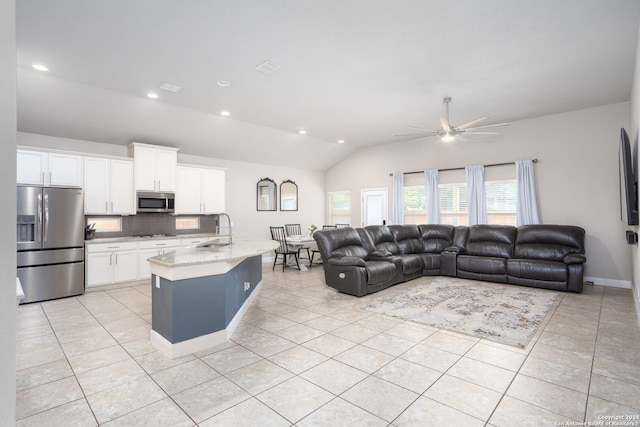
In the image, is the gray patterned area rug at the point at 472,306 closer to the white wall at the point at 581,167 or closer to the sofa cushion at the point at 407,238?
the sofa cushion at the point at 407,238

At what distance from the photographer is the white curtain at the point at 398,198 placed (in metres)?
8.17

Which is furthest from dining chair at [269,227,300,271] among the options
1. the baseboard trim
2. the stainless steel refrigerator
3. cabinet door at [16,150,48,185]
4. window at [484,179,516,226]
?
the baseboard trim

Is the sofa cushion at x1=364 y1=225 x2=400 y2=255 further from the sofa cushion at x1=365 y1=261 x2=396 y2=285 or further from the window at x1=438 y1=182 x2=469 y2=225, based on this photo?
the window at x1=438 y1=182 x2=469 y2=225

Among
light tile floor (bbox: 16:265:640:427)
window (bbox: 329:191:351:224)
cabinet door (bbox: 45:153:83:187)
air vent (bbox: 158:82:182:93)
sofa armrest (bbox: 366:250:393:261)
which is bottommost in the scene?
light tile floor (bbox: 16:265:640:427)

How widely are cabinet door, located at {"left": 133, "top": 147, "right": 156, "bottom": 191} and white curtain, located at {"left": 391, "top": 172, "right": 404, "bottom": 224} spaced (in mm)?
5559

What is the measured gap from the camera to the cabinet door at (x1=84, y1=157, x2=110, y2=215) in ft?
17.7

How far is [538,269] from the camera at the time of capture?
209 inches

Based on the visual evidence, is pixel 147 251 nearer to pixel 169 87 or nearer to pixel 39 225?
pixel 39 225

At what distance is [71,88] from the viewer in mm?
4543

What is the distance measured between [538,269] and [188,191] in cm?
665

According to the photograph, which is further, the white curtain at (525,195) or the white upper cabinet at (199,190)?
the white upper cabinet at (199,190)

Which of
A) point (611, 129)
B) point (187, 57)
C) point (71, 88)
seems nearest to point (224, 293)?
point (187, 57)

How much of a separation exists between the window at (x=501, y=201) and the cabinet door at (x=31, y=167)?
8.14 meters

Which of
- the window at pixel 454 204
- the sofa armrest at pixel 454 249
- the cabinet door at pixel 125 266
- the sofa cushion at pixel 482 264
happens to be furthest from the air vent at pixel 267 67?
the window at pixel 454 204
